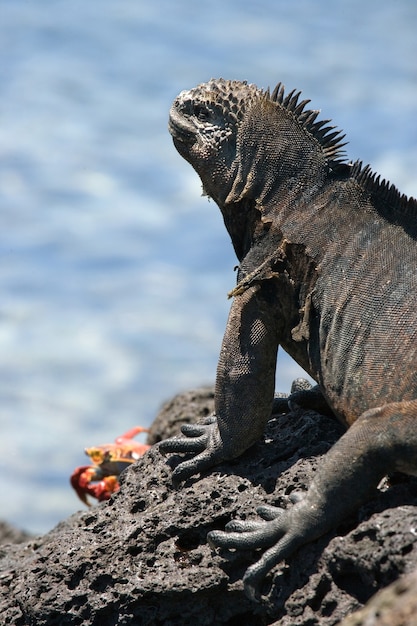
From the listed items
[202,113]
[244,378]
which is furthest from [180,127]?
[244,378]

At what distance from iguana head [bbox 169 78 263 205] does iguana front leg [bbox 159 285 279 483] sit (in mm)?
659

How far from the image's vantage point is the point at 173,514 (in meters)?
4.59

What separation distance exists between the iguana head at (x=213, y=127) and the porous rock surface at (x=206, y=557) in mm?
1229

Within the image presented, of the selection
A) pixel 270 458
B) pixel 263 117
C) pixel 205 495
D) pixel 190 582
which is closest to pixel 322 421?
pixel 270 458

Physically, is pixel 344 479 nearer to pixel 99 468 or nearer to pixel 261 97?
pixel 261 97

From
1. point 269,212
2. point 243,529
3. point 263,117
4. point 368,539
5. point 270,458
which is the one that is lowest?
point 368,539

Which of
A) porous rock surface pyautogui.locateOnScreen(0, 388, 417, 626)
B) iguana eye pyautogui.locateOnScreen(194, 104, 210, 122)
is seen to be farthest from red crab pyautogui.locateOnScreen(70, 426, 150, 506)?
iguana eye pyautogui.locateOnScreen(194, 104, 210, 122)

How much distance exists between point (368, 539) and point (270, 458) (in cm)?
91

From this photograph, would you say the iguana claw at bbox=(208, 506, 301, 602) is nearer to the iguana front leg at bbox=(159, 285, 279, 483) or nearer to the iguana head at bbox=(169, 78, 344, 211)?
the iguana front leg at bbox=(159, 285, 279, 483)

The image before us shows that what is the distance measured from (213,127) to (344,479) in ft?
6.57

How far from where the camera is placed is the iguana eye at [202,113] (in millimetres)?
5109

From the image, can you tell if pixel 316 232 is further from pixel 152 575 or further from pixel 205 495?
pixel 152 575

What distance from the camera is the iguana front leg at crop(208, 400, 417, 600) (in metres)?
3.80

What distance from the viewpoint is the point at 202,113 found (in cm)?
513
